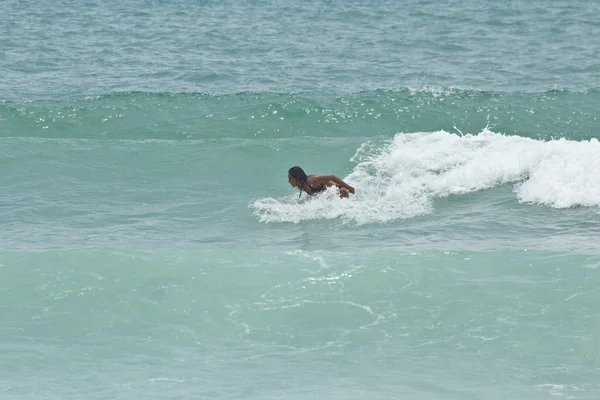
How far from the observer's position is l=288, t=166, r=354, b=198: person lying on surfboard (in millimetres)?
12664

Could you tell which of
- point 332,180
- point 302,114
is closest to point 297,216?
point 332,180

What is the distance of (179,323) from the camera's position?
977 centimetres

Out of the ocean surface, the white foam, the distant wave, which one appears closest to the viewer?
the ocean surface

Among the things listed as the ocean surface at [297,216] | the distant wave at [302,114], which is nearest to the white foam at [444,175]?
the ocean surface at [297,216]

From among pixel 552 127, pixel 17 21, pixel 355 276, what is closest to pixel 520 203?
pixel 355 276

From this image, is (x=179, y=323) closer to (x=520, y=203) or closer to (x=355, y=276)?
(x=355, y=276)

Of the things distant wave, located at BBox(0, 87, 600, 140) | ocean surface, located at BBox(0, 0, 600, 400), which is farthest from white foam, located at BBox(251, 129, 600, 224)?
distant wave, located at BBox(0, 87, 600, 140)

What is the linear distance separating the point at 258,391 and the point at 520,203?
629 cm

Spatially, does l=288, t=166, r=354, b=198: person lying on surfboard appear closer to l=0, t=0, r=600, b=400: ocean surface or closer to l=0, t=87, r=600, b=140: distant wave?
l=0, t=0, r=600, b=400: ocean surface

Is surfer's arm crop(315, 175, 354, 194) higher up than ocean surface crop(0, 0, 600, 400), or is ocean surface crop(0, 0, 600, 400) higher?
surfer's arm crop(315, 175, 354, 194)

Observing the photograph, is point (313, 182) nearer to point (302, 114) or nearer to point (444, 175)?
point (444, 175)

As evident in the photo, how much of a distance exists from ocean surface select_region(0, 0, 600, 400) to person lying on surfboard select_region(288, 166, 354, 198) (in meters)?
0.13

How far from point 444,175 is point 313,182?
2674mm

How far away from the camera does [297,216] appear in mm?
12852
